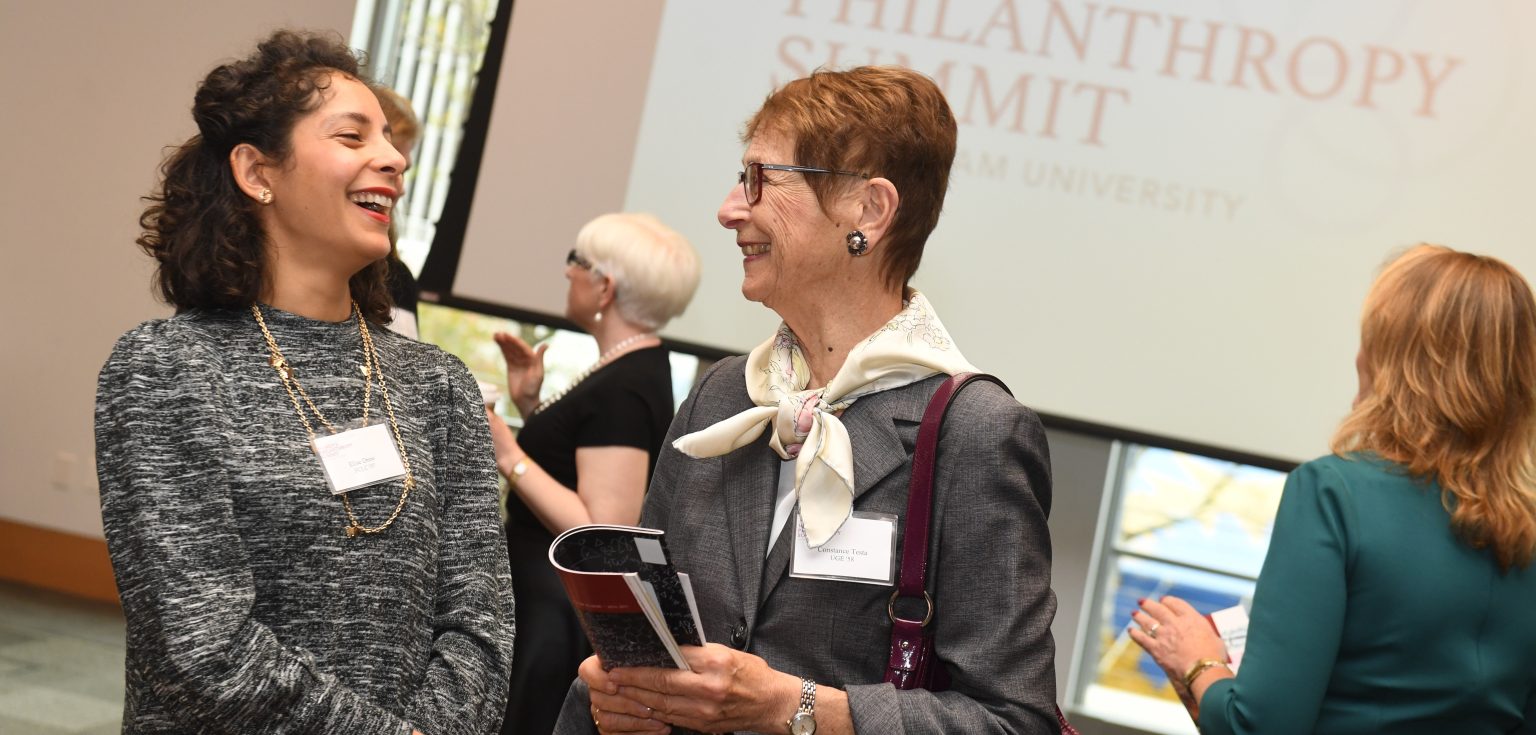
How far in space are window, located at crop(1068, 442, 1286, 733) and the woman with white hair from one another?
2.13m

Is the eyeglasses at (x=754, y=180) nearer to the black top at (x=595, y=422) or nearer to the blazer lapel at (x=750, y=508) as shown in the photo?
the blazer lapel at (x=750, y=508)

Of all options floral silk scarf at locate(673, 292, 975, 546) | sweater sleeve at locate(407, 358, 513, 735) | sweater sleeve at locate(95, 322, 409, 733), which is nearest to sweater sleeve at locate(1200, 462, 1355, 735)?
floral silk scarf at locate(673, 292, 975, 546)

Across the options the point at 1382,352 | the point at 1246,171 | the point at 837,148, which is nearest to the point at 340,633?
the point at 837,148

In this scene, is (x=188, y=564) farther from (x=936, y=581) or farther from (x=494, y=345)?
→ (x=494, y=345)

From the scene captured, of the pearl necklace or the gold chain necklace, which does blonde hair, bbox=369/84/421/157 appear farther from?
the gold chain necklace

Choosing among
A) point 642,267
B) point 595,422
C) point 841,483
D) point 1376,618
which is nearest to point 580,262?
point 642,267

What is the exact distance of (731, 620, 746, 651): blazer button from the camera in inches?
64.7

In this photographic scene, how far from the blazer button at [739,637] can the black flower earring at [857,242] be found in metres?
0.50

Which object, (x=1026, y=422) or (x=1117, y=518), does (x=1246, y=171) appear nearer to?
(x=1117, y=518)

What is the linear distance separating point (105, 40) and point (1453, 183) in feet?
17.4

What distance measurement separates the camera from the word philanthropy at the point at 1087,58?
4121 millimetres

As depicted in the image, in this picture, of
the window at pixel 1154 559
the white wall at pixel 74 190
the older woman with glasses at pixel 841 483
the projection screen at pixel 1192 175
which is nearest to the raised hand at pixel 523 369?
the projection screen at pixel 1192 175

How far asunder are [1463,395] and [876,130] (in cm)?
101

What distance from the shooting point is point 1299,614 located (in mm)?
1920
